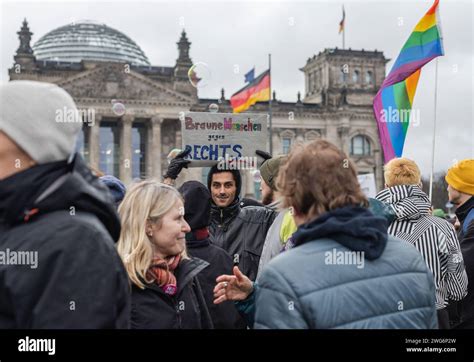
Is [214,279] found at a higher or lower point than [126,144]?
lower

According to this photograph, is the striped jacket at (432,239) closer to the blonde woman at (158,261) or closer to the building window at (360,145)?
the blonde woman at (158,261)

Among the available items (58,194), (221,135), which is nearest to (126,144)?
(221,135)

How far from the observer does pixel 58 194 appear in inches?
91.7

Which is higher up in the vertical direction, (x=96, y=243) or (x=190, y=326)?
(x=96, y=243)

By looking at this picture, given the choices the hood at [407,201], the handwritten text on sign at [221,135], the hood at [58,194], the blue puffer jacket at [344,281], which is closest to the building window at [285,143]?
the handwritten text on sign at [221,135]

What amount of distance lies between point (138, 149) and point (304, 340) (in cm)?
5646

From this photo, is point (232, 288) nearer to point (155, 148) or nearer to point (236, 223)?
point (236, 223)

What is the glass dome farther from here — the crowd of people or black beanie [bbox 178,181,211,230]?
the crowd of people

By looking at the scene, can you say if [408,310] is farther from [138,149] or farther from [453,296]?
[138,149]

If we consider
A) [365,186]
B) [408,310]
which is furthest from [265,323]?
[365,186]

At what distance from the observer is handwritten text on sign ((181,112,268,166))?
7328 mm

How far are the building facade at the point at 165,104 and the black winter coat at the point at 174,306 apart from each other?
48.0 m

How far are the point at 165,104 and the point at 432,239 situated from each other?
172 feet

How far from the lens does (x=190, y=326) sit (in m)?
3.75
